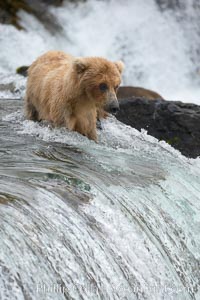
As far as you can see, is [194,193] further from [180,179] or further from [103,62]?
[103,62]

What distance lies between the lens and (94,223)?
183 inches

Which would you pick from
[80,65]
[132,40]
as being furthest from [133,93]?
[80,65]

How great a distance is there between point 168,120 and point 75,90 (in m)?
2.88

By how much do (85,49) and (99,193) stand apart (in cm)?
1049

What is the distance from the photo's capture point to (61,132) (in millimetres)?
7125

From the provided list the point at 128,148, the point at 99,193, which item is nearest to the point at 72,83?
the point at 128,148

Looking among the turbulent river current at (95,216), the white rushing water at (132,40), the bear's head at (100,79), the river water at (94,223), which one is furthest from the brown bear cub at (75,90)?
the white rushing water at (132,40)

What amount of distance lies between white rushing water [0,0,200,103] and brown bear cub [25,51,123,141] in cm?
637

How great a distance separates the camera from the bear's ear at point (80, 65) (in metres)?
6.77

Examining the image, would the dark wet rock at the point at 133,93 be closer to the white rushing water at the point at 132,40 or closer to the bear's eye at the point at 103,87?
the white rushing water at the point at 132,40

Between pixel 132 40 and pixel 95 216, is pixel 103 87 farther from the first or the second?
pixel 132 40

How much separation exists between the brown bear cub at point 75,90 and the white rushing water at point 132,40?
20.9ft

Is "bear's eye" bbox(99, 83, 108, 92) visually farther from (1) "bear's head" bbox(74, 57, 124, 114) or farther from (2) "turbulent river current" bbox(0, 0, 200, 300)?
(2) "turbulent river current" bbox(0, 0, 200, 300)

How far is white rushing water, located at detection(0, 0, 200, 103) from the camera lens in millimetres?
14703
